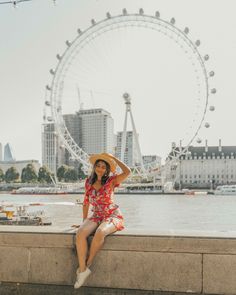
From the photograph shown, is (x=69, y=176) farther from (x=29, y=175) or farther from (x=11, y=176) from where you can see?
(x=11, y=176)

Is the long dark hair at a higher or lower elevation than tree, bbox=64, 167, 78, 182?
higher

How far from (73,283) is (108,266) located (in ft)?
1.34

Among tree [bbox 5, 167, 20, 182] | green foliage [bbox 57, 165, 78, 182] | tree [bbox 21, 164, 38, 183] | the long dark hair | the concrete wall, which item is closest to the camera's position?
the concrete wall

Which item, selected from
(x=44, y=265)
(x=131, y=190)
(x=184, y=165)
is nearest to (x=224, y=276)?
(x=44, y=265)

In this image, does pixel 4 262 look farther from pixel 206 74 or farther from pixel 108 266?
pixel 206 74

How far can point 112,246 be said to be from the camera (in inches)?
198

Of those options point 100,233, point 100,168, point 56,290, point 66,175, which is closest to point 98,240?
point 100,233

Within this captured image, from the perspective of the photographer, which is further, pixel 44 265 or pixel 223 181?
pixel 223 181

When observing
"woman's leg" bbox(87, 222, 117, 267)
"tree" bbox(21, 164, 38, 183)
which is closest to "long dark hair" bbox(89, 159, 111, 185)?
"woman's leg" bbox(87, 222, 117, 267)

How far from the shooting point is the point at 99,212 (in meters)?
5.15

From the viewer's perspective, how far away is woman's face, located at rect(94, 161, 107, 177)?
17.6 ft

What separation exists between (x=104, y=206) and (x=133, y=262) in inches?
24.9

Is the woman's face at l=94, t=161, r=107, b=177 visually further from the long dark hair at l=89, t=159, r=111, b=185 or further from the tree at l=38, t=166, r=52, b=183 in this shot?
the tree at l=38, t=166, r=52, b=183

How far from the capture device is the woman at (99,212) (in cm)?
485
